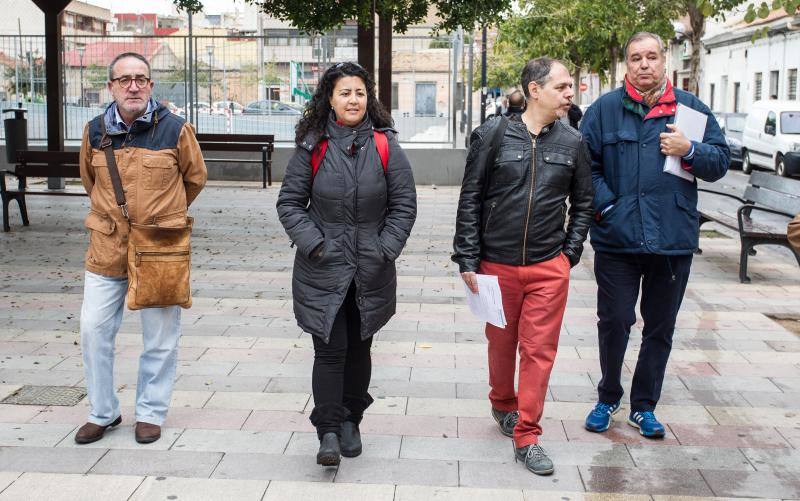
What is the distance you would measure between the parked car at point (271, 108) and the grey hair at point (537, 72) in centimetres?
1419

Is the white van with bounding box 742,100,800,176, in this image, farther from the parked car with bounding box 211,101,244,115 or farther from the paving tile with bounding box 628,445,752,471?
the paving tile with bounding box 628,445,752,471

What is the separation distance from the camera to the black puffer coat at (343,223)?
4406 millimetres

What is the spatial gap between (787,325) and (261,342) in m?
3.81

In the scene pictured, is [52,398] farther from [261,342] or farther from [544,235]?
[544,235]

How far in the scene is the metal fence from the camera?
728 inches

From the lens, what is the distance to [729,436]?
5.11 meters

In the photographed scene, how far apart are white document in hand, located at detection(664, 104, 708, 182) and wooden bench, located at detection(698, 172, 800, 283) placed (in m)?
4.62

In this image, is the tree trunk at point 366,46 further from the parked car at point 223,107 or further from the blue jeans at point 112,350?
the blue jeans at point 112,350

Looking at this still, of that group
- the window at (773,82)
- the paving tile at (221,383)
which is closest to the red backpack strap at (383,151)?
the paving tile at (221,383)

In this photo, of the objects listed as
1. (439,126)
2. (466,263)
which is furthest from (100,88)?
(466,263)

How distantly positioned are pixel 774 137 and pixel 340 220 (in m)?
23.3

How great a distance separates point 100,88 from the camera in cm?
1833

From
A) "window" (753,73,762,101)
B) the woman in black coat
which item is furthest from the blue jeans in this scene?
"window" (753,73,762,101)

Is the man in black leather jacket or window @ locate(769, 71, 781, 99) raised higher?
window @ locate(769, 71, 781, 99)
